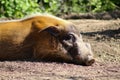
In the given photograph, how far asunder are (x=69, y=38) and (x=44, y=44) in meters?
0.38

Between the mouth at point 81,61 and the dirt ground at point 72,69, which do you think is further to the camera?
the mouth at point 81,61

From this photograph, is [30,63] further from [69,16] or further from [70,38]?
[69,16]

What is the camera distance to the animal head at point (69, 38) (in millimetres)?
6773

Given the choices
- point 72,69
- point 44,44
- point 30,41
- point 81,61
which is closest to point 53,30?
point 44,44

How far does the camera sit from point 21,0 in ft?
40.1

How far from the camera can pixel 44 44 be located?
6.75 metres

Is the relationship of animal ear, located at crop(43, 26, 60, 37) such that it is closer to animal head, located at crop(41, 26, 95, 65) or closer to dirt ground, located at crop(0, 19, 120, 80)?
animal head, located at crop(41, 26, 95, 65)

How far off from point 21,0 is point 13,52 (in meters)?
5.53

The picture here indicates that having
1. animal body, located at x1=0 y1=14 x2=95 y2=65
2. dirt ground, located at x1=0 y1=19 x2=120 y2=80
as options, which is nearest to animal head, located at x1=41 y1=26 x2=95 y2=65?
animal body, located at x1=0 y1=14 x2=95 y2=65

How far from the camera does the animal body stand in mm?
6762

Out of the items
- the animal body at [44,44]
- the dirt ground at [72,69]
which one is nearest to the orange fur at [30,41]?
the animal body at [44,44]

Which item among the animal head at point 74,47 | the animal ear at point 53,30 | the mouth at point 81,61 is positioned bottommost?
the mouth at point 81,61

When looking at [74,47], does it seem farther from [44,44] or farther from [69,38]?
[44,44]

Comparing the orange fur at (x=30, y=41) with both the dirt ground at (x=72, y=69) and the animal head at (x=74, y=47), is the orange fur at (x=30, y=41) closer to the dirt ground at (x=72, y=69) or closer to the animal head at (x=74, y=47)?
the animal head at (x=74, y=47)
